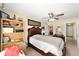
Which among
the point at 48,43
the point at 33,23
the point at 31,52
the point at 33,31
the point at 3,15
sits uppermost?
the point at 3,15

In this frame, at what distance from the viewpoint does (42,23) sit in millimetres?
1797

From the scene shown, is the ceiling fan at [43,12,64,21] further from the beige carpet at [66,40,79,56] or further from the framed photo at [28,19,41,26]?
the beige carpet at [66,40,79,56]

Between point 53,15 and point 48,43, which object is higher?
point 53,15

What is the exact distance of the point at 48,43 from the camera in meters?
1.75

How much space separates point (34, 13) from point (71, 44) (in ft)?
2.35

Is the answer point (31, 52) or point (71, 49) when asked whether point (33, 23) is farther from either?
point (71, 49)

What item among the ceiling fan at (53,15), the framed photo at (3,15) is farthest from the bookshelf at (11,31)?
the ceiling fan at (53,15)

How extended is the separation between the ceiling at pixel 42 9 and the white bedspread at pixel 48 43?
12.5 inches

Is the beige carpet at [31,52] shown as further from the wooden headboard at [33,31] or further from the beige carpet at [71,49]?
the wooden headboard at [33,31]

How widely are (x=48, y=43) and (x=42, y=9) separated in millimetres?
511

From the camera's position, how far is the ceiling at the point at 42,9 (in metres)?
1.73

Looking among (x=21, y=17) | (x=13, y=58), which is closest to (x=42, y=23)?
Answer: (x=21, y=17)

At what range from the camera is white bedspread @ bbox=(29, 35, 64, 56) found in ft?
5.65

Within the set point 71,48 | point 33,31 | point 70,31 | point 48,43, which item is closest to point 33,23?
point 33,31
